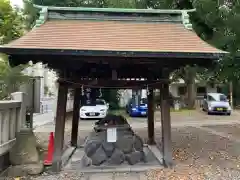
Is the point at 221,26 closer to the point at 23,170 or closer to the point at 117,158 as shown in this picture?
the point at 117,158

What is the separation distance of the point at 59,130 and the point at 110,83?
1741 millimetres

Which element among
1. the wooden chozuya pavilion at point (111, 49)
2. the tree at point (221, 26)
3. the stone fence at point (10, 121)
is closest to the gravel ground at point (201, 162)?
the wooden chozuya pavilion at point (111, 49)

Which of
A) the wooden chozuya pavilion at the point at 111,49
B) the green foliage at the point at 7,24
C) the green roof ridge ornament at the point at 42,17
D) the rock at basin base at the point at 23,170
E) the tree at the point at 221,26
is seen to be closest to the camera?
the wooden chozuya pavilion at the point at 111,49

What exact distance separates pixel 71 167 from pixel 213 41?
621 centimetres

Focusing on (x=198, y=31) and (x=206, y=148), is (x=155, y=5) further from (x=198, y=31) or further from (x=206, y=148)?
(x=206, y=148)

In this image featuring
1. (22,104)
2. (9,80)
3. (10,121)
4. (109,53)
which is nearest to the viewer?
→ (109,53)

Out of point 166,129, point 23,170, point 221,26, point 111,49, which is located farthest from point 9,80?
point 221,26

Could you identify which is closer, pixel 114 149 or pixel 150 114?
pixel 114 149

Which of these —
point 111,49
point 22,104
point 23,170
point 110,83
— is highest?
point 111,49

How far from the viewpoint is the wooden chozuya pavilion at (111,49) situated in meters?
6.98

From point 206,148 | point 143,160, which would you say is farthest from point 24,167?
point 206,148

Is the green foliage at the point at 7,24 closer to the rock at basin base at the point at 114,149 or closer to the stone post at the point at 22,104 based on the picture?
the stone post at the point at 22,104

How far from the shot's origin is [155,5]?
12.7 meters

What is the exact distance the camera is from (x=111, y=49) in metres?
6.96
